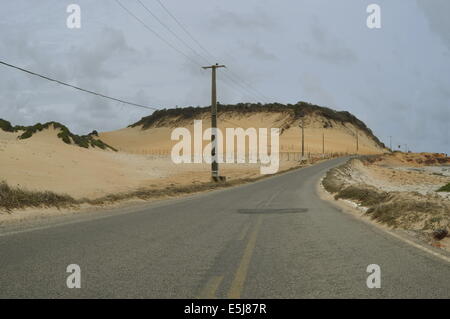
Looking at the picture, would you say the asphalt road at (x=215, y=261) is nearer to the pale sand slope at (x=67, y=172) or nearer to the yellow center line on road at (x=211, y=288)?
the yellow center line on road at (x=211, y=288)

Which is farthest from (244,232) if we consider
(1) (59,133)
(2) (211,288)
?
(1) (59,133)

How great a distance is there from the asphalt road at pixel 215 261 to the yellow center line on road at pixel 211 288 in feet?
0.04

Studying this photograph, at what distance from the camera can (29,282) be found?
5.79 meters

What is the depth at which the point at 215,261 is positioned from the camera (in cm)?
739

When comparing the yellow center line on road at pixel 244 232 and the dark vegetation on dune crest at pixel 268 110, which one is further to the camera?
the dark vegetation on dune crest at pixel 268 110

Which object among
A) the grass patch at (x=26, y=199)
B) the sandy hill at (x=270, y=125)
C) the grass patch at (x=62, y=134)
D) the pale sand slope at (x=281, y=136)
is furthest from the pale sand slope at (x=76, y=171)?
the sandy hill at (x=270, y=125)

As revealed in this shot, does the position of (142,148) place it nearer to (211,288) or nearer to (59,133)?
(59,133)

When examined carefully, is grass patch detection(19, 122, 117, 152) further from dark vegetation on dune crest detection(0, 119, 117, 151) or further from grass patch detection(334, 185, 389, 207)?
grass patch detection(334, 185, 389, 207)

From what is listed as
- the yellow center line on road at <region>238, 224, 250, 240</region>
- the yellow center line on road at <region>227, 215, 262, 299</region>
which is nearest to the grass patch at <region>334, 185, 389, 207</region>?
the yellow center line on road at <region>238, 224, 250, 240</region>

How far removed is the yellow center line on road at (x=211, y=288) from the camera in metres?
5.33

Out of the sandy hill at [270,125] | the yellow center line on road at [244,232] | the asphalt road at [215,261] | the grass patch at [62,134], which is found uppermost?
the sandy hill at [270,125]

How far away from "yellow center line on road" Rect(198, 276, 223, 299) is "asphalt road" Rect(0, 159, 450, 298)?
13mm

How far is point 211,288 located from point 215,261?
171 centimetres
